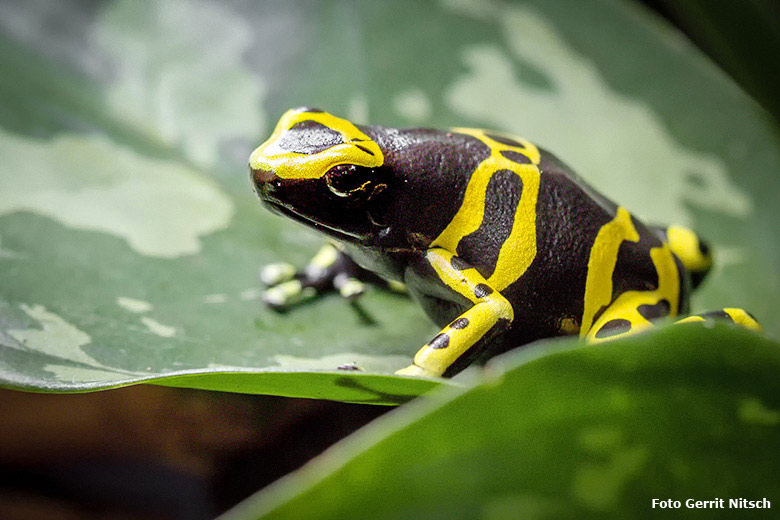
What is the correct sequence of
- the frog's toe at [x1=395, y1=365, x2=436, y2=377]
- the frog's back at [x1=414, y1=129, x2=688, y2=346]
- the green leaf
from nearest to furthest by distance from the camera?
the green leaf → the frog's toe at [x1=395, y1=365, x2=436, y2=377] → the frog's back at [x1=414, y1=129, x2=688, y2=346]

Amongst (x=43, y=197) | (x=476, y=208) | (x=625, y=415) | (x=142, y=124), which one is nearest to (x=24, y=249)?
(x=43, y=197)

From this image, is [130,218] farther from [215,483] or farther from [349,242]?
[215,483]

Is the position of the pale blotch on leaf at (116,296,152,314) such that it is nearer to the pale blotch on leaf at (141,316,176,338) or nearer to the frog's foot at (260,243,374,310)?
the pale blotch on leaf at (141,316,176,338)

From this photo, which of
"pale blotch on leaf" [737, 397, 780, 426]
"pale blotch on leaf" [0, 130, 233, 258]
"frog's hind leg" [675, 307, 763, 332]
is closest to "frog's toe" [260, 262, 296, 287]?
"pale blotch on leaf" [0, 130, 233, 258]

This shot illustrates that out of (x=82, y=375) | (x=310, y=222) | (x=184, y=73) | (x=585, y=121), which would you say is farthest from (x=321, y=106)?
(x=82, y=375)

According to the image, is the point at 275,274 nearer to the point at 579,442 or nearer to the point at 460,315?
the point at 460,315

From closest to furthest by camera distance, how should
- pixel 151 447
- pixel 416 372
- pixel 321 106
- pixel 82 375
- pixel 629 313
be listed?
pixel 82 375 → pixel 416 372 → pixel 629 313 → pixel 321 106 → pixel 151 447
